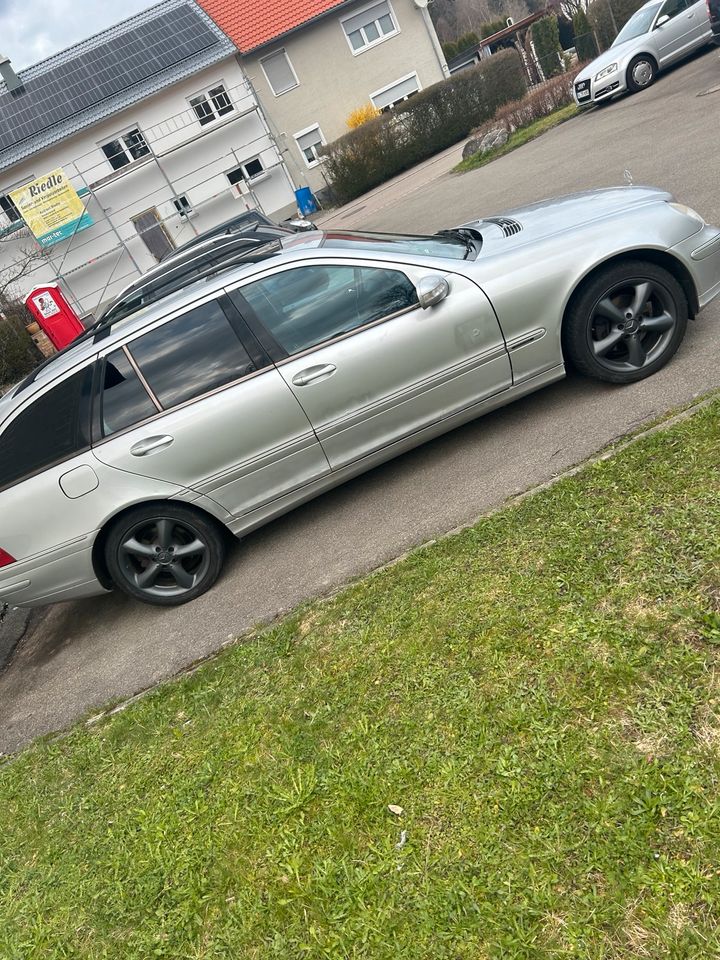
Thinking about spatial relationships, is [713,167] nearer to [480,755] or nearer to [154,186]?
[480,755]

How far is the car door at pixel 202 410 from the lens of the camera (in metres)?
4.23

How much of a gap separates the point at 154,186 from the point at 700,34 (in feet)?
72.1

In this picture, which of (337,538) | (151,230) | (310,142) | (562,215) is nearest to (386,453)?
(337,538)

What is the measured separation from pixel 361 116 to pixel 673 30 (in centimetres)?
1728

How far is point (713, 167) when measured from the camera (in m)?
7.63

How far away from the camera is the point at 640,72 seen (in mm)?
15727

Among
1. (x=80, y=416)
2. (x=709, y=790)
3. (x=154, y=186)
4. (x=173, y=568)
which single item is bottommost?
(x=709, y=790)

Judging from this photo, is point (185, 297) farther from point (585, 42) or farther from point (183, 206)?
point (183, 206)

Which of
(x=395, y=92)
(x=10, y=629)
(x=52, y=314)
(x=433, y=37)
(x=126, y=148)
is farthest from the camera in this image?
(x=395, y=92)

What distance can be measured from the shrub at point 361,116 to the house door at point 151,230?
368 inches

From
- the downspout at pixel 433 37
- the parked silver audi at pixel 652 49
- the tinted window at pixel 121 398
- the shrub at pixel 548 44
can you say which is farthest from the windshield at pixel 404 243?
the downspout at pixel 433 37

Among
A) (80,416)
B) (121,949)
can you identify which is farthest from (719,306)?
(121,949)

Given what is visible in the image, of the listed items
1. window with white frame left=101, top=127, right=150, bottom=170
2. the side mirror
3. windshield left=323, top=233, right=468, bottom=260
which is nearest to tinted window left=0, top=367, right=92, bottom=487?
windshield left=323, top=233, right=468, bottom=260

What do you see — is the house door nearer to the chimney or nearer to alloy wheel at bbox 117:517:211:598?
the chimney
